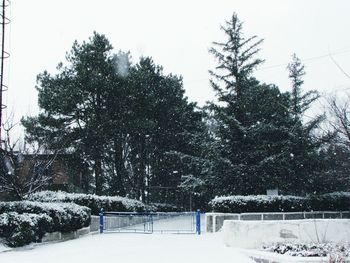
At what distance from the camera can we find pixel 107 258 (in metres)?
11.6

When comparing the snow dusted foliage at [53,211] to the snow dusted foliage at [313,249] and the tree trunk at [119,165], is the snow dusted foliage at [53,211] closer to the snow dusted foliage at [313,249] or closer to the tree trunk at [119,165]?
the snow dusted foliage at [313,249]

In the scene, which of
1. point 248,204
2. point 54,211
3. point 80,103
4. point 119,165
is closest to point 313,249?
point 54,211

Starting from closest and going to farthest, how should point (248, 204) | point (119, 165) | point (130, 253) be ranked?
1. point (130, 253)
2. point (248, 204)
3. point (119, 165)

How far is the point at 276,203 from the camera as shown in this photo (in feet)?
68.7

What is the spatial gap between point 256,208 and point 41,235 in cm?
1010

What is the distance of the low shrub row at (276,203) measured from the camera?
20.2 metres

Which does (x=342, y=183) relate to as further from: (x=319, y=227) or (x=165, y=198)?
(x=165, y=198)

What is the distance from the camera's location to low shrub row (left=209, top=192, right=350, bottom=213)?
20.2 m

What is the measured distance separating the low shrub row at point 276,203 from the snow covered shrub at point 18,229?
897 centimetres

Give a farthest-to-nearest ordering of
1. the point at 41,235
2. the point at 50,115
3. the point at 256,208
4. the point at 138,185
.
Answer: the point at 138,185 → the point at 50,115 → the point at 256,208 → the point at 41,235

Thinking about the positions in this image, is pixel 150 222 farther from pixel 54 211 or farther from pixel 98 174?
pixel 98 174

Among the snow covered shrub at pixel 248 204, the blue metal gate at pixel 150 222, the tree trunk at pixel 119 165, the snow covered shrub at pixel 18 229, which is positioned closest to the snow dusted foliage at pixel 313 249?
the snow covered shrub at pixel 18 229

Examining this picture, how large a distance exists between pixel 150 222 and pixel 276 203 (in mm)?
6130

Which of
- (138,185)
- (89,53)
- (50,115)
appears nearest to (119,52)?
(89,53)
